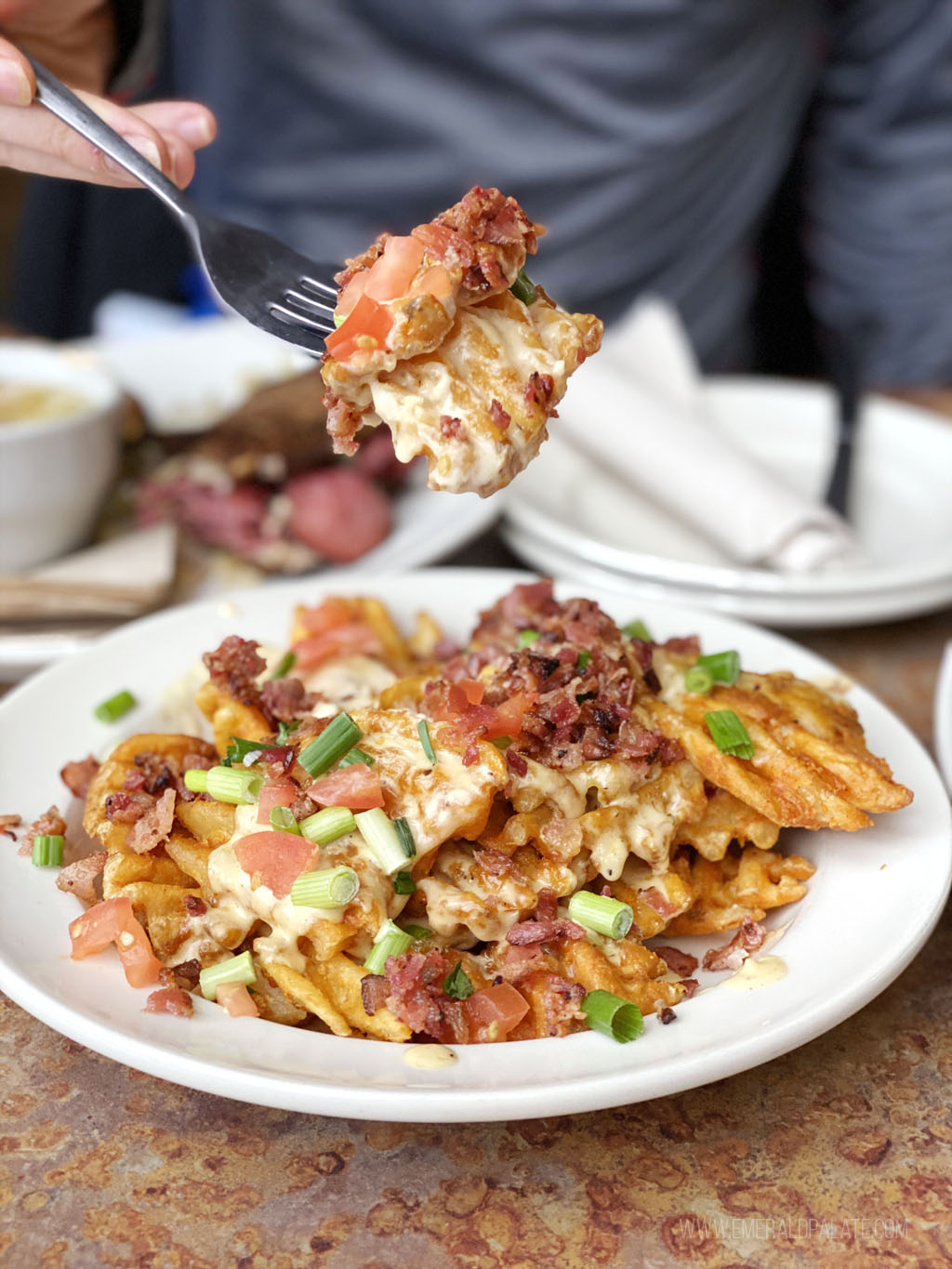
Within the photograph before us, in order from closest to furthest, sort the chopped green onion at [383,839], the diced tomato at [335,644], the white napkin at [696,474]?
the chopped green onion at [383,839] < the diced tomato at [335,644] < the white napkin at [696,474]

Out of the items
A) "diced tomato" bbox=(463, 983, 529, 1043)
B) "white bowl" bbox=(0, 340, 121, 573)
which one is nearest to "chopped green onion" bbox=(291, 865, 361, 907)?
"diced tomato" bbox=(463, 983, 529, 1043)

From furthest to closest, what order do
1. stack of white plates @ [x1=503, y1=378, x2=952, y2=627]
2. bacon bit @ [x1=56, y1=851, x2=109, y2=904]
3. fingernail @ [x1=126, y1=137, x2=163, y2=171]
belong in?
1. stack of white plates @ [x1=503, y1=378, x2=952, y2=627]
2. fingernail @ [x1=126, y1=137, x2=163, y2=171]
3. bacon bit @ [x1=56, y1=851, x2=109, y2=904]

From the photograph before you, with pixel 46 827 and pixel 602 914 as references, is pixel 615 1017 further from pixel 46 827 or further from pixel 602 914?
pixel 46 827

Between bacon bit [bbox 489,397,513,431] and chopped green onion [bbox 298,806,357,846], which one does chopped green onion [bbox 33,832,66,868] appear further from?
bacon bit [bbox 489,397,513,431]

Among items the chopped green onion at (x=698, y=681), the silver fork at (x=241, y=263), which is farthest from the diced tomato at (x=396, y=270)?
the chopped green onion at (x=698, y=681)

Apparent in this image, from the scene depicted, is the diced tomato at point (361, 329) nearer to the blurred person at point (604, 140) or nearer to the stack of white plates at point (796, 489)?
the stack of white plates at point (796, 489)
